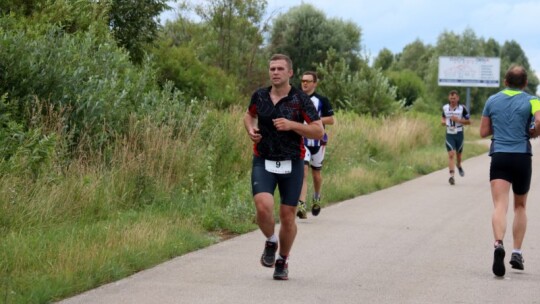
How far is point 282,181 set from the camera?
311 inches

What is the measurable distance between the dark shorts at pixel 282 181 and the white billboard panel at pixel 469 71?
55.2 metres

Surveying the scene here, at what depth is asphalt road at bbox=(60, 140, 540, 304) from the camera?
285 inches

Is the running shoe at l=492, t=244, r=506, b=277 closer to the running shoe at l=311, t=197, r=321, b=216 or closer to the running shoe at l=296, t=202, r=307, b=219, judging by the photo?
the running shoe at l=296, t=202, r=307, b=219

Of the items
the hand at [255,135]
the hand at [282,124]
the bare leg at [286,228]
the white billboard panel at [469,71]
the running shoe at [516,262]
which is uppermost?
the hand at [282,124]

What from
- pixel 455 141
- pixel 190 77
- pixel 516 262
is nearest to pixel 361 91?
pixel 190 77

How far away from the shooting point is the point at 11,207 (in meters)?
9.03

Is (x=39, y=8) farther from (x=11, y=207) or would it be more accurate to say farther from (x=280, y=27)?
(x=280, y=27)

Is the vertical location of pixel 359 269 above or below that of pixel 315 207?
above

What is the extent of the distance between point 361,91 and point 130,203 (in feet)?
80.0

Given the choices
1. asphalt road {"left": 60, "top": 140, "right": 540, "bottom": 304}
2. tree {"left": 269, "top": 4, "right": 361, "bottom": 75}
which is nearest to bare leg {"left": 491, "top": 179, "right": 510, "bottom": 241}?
asphalt road {"left": 60, "top": 140, "right": 540, "bottom": 304}

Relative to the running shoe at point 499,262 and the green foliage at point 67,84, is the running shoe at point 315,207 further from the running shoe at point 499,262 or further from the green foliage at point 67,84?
the running shoe at point 499,262

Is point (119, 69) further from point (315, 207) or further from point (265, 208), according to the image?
point (265, 208)

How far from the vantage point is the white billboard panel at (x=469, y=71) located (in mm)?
61969

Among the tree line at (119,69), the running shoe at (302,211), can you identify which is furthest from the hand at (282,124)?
the running shoe at (302,211)
